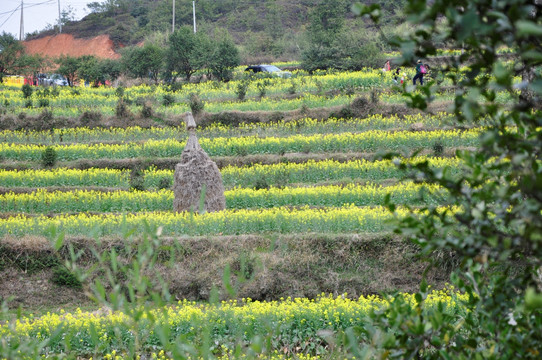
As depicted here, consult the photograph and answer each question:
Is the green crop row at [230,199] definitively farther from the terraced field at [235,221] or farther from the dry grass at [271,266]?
the dry grass at [271,266]

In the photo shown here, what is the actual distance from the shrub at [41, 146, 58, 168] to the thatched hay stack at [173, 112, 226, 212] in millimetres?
7205

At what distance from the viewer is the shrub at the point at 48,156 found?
697 inches

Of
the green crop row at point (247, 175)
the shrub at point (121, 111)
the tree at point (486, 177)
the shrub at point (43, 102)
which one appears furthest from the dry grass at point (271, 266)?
the shrub at point (43, 102)

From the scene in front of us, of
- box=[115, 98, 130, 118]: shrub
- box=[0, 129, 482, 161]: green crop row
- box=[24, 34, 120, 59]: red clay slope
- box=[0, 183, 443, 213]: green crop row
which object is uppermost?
box=[24, 34, 120, 59]: red clay slope

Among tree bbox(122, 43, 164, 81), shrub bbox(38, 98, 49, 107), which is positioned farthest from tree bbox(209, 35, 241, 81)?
shrub bbox(38, 98, 49, 107)

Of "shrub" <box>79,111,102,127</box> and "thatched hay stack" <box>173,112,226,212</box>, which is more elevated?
"shrub" <box>79,111,102,127</box>

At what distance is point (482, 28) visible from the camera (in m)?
1.65

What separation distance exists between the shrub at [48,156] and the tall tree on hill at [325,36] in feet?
55.1

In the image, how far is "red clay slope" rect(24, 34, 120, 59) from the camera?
52772 millimetres

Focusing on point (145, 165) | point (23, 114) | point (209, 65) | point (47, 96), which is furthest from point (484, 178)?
point (209, 65)

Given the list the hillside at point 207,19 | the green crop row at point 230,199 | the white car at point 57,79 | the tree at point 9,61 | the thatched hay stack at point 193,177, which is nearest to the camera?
the thatched hay stack at point 193,177

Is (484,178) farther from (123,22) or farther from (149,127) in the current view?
(123,22)

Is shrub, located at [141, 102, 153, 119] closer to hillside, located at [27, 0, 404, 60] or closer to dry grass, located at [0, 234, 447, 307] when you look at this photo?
dry grass, located at [0, 234, 447, 307]

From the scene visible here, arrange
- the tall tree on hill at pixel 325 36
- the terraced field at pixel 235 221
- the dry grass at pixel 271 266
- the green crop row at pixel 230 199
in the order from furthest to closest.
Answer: the tall tree on hill at pixel 325 36 < the green crop row at pixel 230 199 < the dry grass at pixel 271 266 < the terraced field at pixel 235 221
